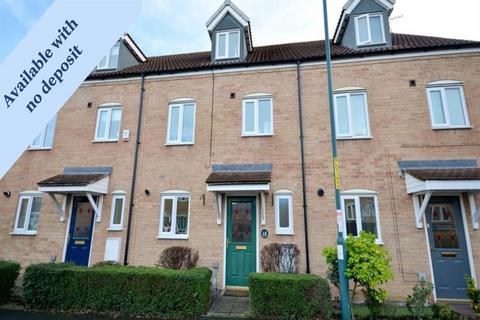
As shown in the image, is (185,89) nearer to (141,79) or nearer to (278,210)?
(141,79)

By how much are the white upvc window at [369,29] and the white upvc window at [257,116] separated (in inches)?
165

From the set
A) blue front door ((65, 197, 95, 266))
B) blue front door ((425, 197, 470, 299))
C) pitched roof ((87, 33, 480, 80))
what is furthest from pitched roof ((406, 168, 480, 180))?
blue front door ((65, 197, 95, 266))

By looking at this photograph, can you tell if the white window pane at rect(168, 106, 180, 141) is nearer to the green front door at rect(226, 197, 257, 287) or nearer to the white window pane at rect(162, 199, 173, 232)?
the white window pane at rect(162, 199, 173, 232)

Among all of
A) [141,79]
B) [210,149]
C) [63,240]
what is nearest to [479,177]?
[210,149]

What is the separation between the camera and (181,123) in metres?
10.2

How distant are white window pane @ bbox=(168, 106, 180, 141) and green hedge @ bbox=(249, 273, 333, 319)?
19.8 ft

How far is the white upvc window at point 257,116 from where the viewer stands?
9.61 meters

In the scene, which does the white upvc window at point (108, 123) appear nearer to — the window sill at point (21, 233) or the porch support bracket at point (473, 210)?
the window sill at point (21, 233)

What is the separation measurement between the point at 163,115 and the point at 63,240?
571 cm

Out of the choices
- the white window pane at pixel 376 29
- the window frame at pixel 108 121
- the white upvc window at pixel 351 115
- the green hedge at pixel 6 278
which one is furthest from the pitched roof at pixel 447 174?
the green hedge at pixel 6 278

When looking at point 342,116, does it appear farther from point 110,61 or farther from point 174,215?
point 110,61

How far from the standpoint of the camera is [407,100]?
29.3 feet

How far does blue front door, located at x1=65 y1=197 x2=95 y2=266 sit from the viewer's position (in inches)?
376

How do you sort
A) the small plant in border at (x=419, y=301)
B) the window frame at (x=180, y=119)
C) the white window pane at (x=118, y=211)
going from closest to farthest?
the small plant in border at (x=419, y=301)
the white window pane at (x=118, y=211)
the window frame at (x=180, y=119)
